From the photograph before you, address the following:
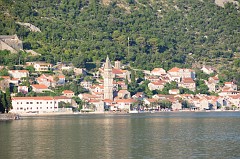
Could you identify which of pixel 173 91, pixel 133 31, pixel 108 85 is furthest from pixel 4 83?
pixel 133 31

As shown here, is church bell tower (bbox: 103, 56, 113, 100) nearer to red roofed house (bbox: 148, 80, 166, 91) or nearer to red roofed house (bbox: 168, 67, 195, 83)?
red roofed house (bbox: 148, 80, 166, 91)

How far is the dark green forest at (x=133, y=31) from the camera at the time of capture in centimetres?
12521

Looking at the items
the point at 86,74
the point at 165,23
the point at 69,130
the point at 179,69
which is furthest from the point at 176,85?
the point at 69,130

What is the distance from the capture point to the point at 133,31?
145 m

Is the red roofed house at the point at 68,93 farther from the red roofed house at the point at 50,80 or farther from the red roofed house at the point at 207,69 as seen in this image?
the red roofed house at the point at 207,69

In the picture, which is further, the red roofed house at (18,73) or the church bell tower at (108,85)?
the church bell tower at (108,85)

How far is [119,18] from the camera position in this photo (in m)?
150

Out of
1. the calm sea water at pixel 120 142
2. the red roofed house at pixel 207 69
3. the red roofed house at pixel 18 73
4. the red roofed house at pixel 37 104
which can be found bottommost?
the calm sea water at pixel 120 142

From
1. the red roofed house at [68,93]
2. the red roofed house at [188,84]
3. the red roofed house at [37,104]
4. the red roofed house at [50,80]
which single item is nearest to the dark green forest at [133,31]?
the red roofed house at [50,80]

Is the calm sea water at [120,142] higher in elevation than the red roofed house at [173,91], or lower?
lower

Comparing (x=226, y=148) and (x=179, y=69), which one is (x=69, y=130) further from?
(x=179, y=69)

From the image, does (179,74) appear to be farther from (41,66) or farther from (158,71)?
(41,66)

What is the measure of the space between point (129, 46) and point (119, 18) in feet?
53.8

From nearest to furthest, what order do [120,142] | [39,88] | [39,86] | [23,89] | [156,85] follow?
[120,142] → [23,89] → [39,86] → [39,88] → [156,85]
